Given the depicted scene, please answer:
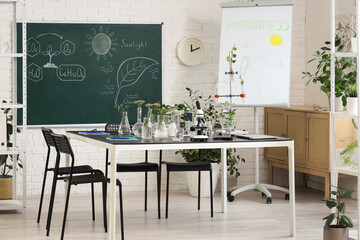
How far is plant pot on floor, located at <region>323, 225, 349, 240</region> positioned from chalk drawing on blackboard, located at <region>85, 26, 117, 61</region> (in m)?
3.34

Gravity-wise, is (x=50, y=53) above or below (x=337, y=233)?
above

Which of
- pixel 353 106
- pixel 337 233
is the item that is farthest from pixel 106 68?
pixel 337 233

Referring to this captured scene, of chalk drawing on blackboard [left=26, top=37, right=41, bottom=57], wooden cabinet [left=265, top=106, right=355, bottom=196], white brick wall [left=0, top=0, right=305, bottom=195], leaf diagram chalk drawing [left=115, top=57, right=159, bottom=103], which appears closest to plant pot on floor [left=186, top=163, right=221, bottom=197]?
white brick wall [left=0, top=0, right=305, bottom=195]

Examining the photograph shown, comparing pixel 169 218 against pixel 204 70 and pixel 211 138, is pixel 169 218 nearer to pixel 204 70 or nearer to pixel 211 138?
pixel 211 138

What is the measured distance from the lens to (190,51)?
23.1 feet

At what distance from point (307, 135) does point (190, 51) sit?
163 centimetres

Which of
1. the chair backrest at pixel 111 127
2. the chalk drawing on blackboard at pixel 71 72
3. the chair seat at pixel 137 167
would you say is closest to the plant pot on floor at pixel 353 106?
the chair seat at pixel 137 167

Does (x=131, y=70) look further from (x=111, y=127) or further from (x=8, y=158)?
(x=8, y=158)

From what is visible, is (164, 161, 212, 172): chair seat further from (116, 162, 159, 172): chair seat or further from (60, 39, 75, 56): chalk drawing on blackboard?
(60, 39, 75, 56): chalk drawing on blackboard

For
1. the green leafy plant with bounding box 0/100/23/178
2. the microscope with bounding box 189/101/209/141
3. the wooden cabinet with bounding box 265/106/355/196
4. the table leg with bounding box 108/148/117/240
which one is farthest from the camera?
the wooden cabinet with bounding box 265/106/355/196

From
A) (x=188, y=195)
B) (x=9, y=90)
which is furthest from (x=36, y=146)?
(x=188, y=195)

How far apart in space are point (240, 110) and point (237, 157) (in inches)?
28.6

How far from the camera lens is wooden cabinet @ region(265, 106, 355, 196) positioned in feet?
20.4

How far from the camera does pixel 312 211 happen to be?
590cm
